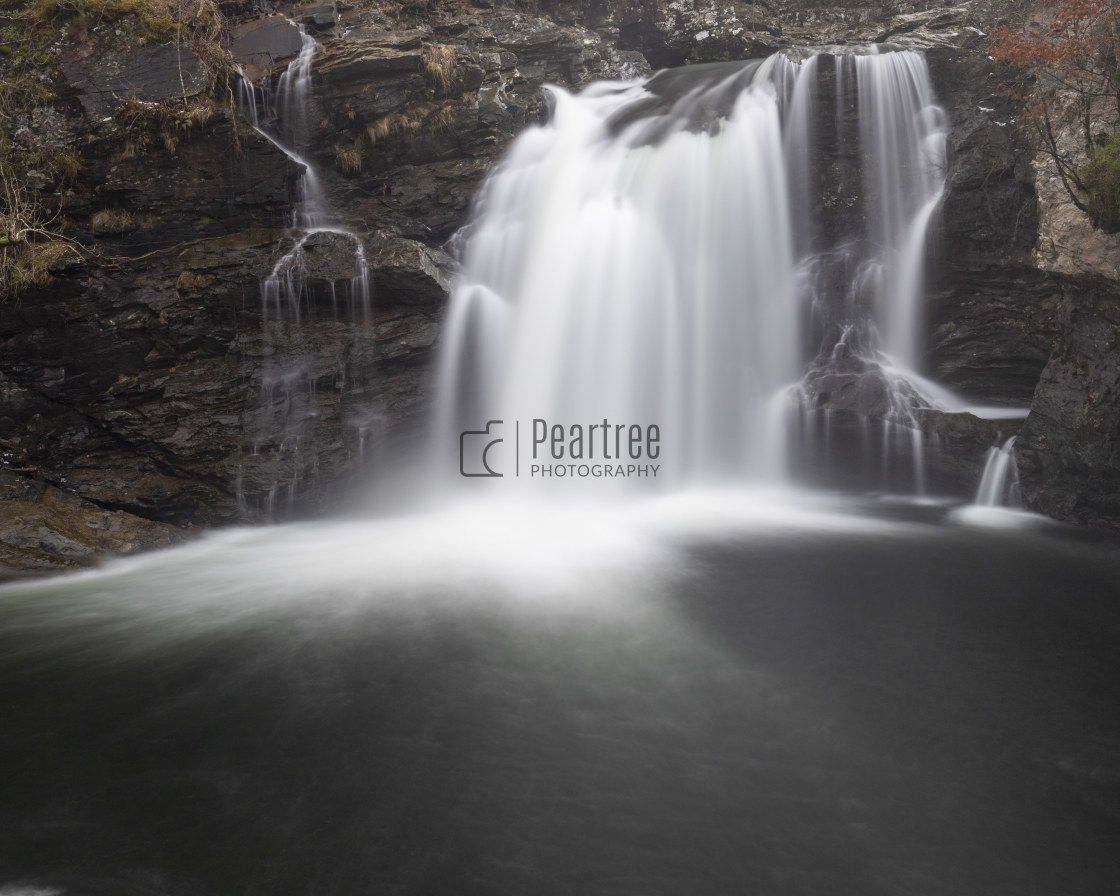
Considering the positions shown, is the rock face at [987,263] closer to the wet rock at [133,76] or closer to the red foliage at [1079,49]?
the red foliage at [1079,49]

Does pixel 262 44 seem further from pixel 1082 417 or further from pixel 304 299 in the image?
pixel 1082 417

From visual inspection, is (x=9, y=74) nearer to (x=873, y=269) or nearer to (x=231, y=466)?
(x=231, y=466)

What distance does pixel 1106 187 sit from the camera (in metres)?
8.02

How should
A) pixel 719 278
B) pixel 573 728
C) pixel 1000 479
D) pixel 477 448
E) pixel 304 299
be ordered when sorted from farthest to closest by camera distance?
1. pixel 719 278
2. pixel 477 448
3. pixel 304 299
4. pixel 1000 479
5. pixel 573 728

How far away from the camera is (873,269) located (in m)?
11.5

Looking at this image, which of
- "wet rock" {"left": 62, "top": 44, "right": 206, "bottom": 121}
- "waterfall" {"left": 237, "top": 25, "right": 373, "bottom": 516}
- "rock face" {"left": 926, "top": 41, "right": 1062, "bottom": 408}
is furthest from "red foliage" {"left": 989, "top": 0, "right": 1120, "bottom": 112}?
"wet rock" {"left": 62, "top": 44, "right": 206, "bottom": 121}

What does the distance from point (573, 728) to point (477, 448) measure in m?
6.86

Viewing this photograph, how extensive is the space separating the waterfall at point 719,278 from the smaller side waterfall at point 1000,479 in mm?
1393

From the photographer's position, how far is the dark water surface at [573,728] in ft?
11.6

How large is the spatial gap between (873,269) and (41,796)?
12.0 m

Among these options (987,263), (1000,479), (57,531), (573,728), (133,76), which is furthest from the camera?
(133,76)

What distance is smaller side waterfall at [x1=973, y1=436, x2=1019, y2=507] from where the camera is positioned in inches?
374

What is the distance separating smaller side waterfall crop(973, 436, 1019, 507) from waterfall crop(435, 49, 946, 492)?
139 cm

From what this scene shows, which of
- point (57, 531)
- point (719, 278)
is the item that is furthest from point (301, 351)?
point (719, 278)
